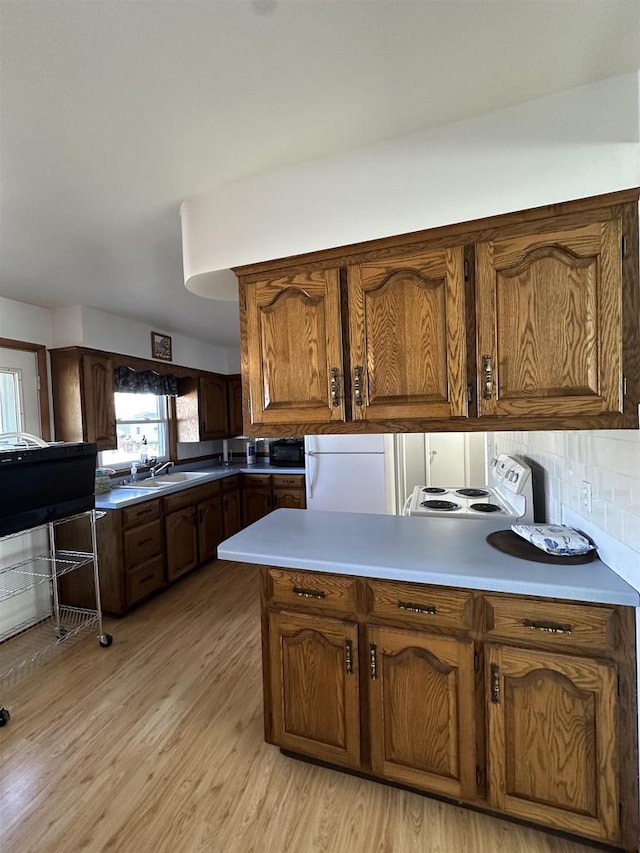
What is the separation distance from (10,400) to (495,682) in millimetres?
3314

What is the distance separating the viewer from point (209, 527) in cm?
386

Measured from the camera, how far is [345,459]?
355 centimetres

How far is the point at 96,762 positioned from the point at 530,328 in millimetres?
2425

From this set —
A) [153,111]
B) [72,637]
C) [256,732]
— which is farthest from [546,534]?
[72,637]

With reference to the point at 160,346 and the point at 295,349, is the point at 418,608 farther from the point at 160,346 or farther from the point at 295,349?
the point at 160,346

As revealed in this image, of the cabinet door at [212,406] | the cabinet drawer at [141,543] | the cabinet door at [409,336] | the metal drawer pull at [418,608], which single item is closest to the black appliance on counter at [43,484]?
the cabinet drawer at [141,543]

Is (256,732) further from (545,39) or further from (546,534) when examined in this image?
(545,39)

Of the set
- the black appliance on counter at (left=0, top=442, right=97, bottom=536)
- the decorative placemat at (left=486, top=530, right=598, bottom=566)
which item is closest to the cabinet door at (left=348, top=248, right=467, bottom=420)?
the decorative placemat at (left=486, top=530, right=598, bottom=566)

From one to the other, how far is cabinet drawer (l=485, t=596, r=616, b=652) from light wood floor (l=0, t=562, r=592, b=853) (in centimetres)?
71

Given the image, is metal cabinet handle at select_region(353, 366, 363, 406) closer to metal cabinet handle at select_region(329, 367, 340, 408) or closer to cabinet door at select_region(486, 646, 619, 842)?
metal cabinet handle at select_region(329, 367, 340, 408)

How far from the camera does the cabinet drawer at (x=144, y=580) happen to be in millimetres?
2898

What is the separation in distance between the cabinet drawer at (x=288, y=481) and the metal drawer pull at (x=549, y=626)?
312 cm

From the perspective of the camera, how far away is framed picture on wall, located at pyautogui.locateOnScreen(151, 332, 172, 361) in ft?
12.2

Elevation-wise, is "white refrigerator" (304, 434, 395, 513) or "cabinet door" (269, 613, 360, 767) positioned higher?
"white refrigerator" (304, 434, 395, 513)
